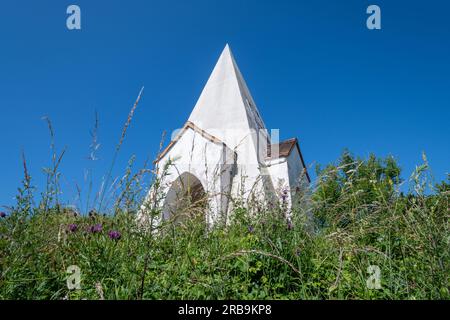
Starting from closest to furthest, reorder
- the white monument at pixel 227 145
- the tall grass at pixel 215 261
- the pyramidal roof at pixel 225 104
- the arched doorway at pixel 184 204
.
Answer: the tall grass at pixel 215 261 < the arched doorway at pixel 184 204 < the white monument at pixel 227 145 < the pyramidal roof at pixel 225 104

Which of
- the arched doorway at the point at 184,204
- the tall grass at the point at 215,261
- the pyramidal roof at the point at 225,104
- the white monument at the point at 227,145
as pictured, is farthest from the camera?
the pyramidal roof at the point at 225,104

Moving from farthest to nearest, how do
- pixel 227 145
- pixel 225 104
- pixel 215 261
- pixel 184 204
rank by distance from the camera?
pixel 225 104 < pixel 227 145 < pixel 184 204 < pixel 215 261

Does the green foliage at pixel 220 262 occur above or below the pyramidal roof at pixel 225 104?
below

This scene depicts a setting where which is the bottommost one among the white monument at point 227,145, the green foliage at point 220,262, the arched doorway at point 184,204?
the green foliage at point 220,262

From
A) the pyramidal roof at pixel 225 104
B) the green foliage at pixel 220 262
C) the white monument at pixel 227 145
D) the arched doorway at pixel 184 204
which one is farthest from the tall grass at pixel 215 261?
the pyramidal roof at pixel 225 104

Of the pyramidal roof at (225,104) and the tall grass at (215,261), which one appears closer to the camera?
the tall grass at (215,261)

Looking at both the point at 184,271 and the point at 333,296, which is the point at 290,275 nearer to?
the point at 333,296

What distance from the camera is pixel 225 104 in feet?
41.1

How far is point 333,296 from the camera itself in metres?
1.97

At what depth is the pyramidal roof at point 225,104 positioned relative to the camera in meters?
11.8

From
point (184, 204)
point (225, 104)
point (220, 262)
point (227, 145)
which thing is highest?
point (225, 104)

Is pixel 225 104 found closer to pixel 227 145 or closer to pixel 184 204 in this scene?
pixel 227 145

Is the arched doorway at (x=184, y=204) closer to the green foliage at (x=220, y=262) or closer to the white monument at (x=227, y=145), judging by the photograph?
the green foliage at (x=220, y=262)

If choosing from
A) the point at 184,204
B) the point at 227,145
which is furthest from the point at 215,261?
the point at 227,145
